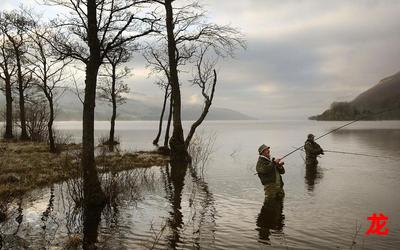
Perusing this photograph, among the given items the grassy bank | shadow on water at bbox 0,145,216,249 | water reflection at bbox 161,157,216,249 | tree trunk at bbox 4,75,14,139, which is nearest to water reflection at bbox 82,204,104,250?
shadow on water at bbox 0,145,216,249

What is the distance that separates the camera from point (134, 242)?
33.4 feet

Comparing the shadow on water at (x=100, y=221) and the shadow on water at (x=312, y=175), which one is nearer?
the shadow on water at (x=100, y=221)

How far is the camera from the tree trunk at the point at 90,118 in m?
12.8

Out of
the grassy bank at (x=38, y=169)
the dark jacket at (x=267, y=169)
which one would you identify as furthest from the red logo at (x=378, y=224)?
the grassy bank at (x=38, y=169)

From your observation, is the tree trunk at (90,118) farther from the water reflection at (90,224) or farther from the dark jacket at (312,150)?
the dark jacket at (312,150)

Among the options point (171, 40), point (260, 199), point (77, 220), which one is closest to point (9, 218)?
point (77, 220)

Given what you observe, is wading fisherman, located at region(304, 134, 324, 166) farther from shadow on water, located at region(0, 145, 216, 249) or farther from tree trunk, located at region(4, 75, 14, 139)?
tree trunk, located at region(4, 75, 14, 139)

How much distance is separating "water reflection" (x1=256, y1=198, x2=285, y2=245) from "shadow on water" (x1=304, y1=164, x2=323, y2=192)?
4.29m

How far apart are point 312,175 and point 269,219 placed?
35.7ft

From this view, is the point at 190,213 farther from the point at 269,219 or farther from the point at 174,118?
the point at 174,118

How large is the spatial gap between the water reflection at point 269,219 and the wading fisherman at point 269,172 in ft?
0.97

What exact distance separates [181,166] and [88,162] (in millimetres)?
12587

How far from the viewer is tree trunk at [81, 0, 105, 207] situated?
12.8 metres

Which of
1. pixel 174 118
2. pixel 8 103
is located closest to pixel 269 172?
pixel 174 118
